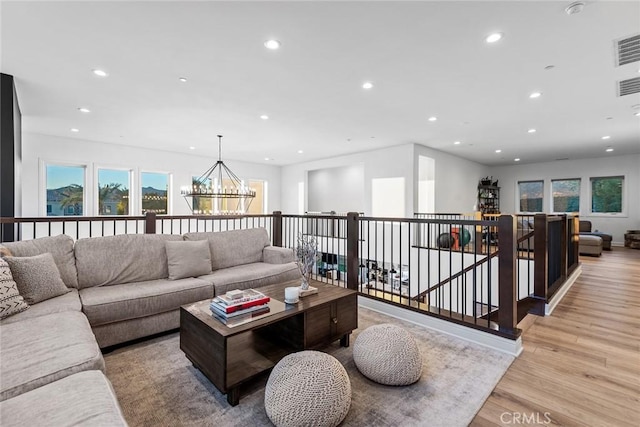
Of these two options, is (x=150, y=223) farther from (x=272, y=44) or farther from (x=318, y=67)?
(x=318, y=67)

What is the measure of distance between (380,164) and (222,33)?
5553 millimetres

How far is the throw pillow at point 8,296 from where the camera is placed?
1.85 meters

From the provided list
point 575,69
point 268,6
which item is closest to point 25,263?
point 268,6

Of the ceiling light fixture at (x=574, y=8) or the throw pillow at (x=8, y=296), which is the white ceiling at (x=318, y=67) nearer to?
the ceiling light fixture at (x=574, y=8)

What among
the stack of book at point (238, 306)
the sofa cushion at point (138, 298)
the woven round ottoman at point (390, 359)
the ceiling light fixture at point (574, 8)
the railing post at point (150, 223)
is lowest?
the woven round ottoman at point (390, 359)

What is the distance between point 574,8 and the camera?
215 cm

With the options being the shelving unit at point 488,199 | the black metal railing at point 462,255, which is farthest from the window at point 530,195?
the black metal railing at point 462,255

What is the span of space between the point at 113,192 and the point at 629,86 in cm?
953

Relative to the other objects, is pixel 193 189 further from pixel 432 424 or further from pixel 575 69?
pixel 575 69

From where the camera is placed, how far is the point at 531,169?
34.1 feet

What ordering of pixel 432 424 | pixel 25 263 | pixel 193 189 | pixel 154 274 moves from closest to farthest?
1. pixel 432 424
2. pixel 25 263
3. pixel 154 274
4. pixel 193 189

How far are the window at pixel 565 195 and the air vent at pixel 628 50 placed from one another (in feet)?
28.5

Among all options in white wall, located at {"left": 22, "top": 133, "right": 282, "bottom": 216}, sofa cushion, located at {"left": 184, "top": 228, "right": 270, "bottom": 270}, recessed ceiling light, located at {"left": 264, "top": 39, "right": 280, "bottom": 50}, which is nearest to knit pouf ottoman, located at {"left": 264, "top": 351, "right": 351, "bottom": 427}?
sofa cushion, located at {"left": 184, "top": 228, "right": 270, "bottom": 270}

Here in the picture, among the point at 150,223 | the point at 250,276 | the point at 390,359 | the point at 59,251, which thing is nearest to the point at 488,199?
the point at 250,276
